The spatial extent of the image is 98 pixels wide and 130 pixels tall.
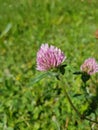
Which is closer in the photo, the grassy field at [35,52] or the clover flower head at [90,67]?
the clover flower head at [90,67]

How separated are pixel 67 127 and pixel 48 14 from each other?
80.4 inches

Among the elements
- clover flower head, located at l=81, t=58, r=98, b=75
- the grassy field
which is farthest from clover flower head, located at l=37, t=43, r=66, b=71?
clover flower head, located at l=81, t=58, r=98, b=75

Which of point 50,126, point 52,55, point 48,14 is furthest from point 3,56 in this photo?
point 52,55

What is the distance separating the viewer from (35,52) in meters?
4.20

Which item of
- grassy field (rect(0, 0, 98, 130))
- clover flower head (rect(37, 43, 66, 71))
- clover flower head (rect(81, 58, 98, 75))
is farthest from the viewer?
grassy field (rect(0, 0, 98, 130))

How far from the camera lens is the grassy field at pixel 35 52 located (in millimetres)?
3172

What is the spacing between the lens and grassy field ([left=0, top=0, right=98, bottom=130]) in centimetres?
317

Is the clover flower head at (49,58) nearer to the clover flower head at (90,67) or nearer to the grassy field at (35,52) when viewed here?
the grassy field at (35,52)

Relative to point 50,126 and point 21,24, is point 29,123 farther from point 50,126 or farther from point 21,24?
point 21,24

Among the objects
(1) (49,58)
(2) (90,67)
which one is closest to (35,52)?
(2) (90,67)

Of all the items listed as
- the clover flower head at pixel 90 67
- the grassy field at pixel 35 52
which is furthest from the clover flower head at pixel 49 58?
the clover flower head at pixel 90 67

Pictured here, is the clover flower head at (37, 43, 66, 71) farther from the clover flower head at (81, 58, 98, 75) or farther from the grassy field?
the clover flower head at (81, 58, 98, 75)

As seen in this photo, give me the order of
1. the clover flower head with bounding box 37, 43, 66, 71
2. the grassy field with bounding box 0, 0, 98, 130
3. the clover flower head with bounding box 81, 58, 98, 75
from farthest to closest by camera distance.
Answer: the grassy field with bounding box 0, 0, 98, 130 → the clover flower head with bounding box 81, 58, 98, 75 → the clover flower head with bounding box 37, 43, 66, 71

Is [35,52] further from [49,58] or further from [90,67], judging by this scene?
[49,58]
